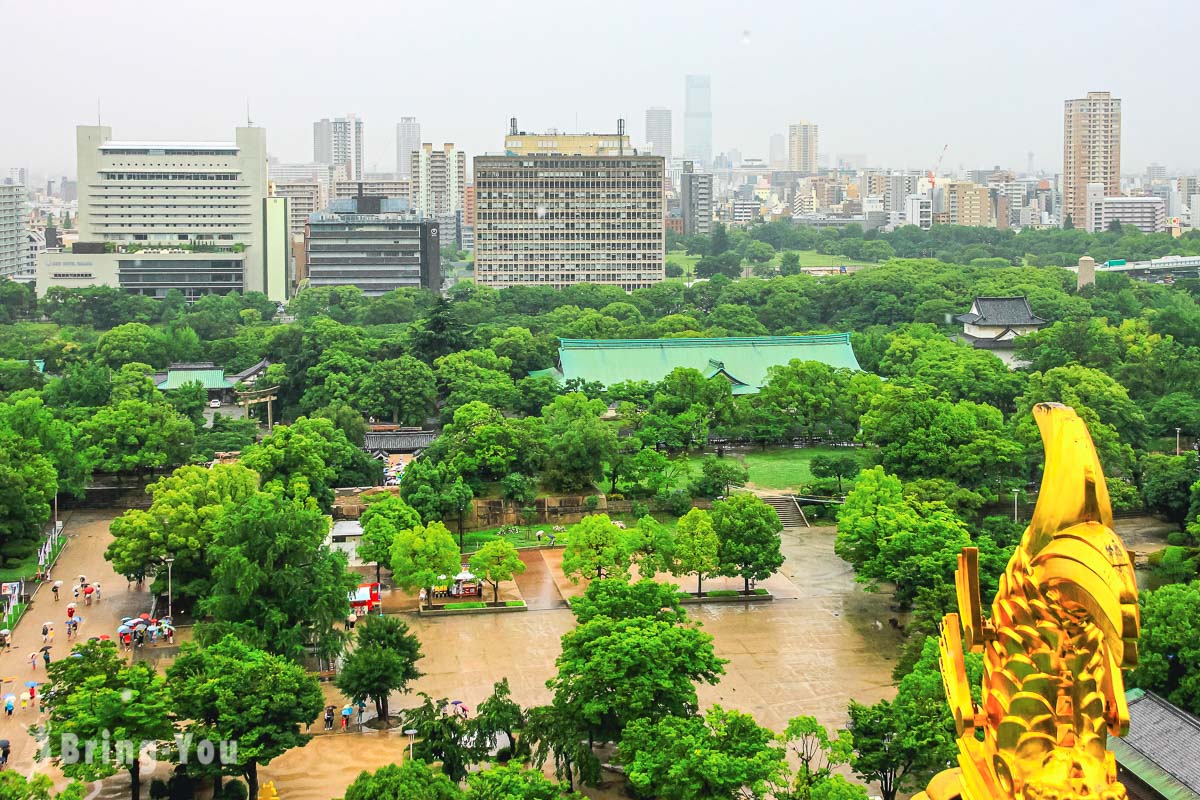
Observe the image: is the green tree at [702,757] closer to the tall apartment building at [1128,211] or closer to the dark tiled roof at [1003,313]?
the dark tiled roof at [1003,313]

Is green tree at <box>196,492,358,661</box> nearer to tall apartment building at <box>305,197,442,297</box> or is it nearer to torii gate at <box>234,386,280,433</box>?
torii gate at <box>234,386,280,433</box>

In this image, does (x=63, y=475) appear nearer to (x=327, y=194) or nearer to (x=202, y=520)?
(x=202, y=520)

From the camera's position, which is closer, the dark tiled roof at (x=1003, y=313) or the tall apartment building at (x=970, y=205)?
the dark tiled roof at (x=1003, y=313)

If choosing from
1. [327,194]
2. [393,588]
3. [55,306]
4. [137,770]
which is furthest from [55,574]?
[327,194]

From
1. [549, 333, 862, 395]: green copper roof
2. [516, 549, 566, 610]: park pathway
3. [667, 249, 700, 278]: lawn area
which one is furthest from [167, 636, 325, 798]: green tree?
[667, 249, 700, 278]: lawn area

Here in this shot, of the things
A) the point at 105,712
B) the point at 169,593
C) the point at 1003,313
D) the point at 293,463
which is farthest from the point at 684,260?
the point at 105,712

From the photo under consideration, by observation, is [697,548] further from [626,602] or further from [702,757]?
[702,757]

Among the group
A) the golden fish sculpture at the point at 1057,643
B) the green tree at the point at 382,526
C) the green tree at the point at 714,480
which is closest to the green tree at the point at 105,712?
the green tree at the point at 382,526
